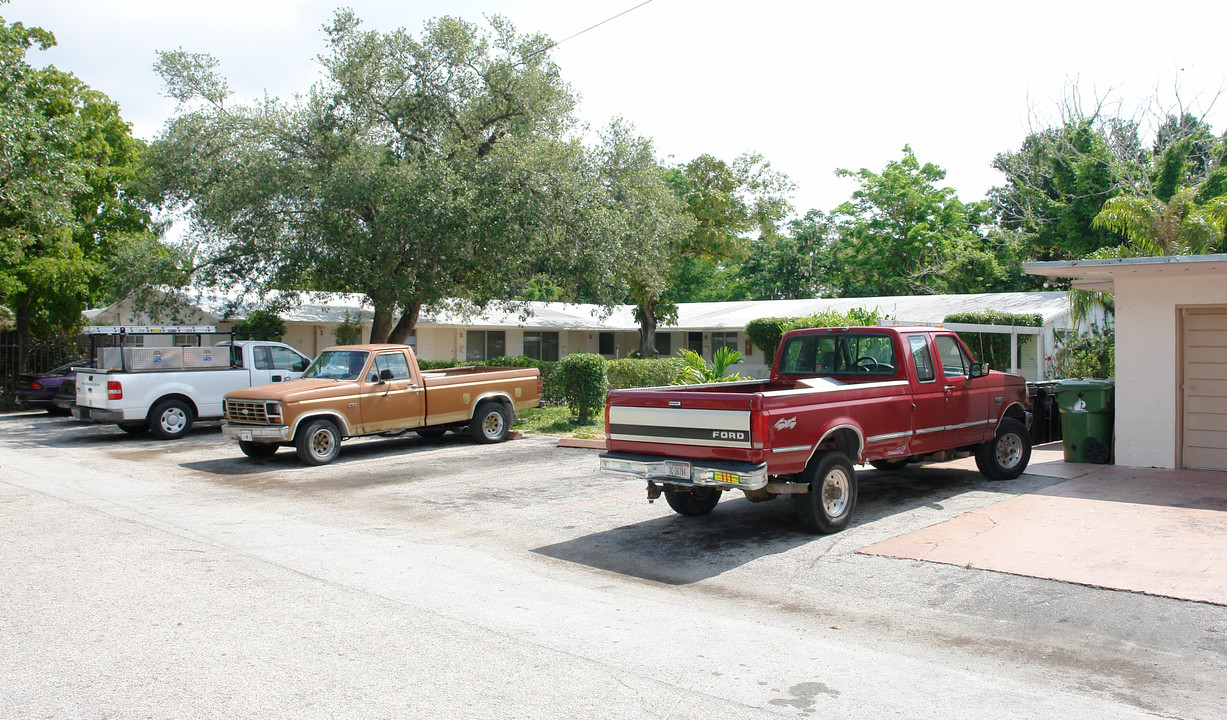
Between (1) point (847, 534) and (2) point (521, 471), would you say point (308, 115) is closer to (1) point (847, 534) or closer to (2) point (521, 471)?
(2) point (521, 471)

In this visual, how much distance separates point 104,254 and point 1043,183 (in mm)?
37326

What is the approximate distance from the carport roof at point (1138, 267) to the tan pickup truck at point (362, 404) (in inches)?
365

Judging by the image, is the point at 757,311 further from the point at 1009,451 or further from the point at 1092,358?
the point at 1009,451

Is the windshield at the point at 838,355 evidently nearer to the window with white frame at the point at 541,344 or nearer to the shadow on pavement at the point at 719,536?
the shadow on pavement at the point at 719,536

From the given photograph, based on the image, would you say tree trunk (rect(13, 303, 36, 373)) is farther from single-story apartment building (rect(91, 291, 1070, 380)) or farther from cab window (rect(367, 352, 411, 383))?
cab window (rect(367, 352, 411, 383))

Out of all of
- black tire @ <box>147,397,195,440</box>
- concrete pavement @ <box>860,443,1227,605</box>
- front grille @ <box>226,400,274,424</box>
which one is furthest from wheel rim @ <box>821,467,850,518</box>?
black tire @ <box>147,397,195,440</box>

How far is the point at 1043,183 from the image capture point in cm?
3831

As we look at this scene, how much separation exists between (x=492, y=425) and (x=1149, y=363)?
1063cm

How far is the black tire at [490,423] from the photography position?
1628 cm

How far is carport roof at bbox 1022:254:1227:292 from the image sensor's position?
10336mm

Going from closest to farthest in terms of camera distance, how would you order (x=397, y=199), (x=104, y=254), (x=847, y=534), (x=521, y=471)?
(x=847, y=534) → (x=521, y=471) → (x=397, y=199) → (x=104, y=254)

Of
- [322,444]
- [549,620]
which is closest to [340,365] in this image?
[322,444]

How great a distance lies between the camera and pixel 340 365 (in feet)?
49.0

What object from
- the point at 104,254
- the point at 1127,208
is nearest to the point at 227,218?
the point at 104,254
